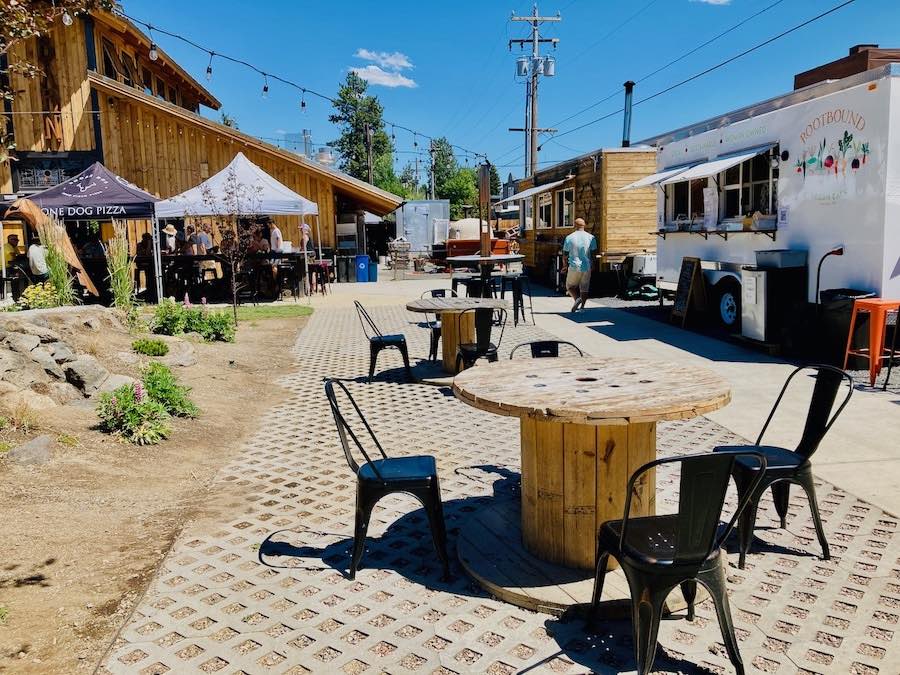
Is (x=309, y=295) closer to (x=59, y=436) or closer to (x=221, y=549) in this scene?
(x=59, y=436)

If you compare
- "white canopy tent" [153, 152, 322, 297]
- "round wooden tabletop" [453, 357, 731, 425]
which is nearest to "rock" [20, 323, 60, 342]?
"round wooden tabletop" [453, 357, 731, 425]

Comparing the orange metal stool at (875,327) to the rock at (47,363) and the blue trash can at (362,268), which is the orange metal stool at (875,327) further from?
the blue trash can at (362,268)

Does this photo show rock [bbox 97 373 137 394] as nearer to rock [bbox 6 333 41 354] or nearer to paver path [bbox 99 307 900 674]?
rock [bbox 6 333 41 354]

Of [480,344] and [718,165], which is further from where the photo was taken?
[718,165]

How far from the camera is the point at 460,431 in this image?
21.0 ft

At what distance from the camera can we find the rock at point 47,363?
6918 mm

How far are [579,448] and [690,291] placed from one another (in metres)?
9.26

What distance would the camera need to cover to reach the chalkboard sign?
12039mm

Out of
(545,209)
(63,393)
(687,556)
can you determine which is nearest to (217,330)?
(63,393)

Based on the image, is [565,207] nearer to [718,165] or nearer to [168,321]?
[718,165]

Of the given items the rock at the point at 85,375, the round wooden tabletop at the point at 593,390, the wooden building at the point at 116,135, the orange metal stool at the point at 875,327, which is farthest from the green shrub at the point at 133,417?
the wooden building at the point at 116,135

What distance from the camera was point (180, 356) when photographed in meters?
9.15

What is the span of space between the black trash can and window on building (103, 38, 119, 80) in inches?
797

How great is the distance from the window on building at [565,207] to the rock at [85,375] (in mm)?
13766
